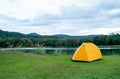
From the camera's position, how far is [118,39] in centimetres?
5228

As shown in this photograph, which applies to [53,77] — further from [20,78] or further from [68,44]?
[68,44]

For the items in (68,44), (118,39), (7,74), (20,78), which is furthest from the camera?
(68,44)

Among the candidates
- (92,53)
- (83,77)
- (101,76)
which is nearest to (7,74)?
(83,77)

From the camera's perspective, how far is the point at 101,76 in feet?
32.2

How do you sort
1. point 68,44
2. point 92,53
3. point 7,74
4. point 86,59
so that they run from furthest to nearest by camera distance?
point 68,44, point 92,53, point 86,59, point 7,74

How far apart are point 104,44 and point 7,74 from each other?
45.5 meters

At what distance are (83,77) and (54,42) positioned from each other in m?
44.1

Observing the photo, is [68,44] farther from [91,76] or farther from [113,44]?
[91,76]

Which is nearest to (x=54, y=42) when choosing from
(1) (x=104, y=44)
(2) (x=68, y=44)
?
(2) (x=68, y=44)

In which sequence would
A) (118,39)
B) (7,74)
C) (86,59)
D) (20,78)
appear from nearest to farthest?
(20,78), (7,74), (86,59), (118,39)

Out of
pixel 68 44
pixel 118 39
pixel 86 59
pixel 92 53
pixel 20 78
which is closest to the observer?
pixel 20 78

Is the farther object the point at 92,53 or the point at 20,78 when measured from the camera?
the point at 92,53

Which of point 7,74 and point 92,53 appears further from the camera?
point 92,53

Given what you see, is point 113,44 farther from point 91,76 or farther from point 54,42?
point 91,76
